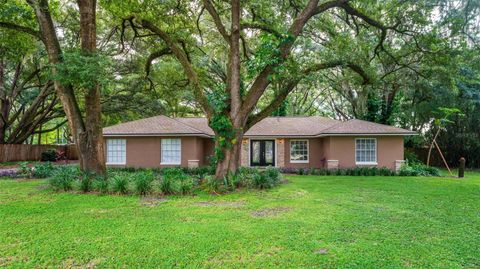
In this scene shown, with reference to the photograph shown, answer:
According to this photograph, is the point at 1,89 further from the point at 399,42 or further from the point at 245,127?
the point at 399,42

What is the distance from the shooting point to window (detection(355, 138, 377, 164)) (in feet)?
56.7

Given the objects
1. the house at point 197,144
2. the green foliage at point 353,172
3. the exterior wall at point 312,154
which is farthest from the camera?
the exterior wall at point 312,154

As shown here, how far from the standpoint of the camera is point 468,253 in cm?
452

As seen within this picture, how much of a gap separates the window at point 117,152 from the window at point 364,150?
13017 millimetres

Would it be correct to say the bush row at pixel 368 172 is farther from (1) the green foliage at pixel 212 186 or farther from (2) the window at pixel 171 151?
(1) the green foliage at pixel 212 186

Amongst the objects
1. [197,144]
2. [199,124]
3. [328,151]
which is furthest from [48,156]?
[328,151]

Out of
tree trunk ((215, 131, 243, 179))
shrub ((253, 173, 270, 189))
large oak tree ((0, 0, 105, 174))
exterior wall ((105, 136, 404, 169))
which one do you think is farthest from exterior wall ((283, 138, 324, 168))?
large oak tree ((0, 0, 105, 174))

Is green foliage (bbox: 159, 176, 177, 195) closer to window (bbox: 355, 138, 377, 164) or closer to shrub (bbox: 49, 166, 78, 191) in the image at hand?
shrub (bbox: 49, 166, 78, 191)

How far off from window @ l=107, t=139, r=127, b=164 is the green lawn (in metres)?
8.58

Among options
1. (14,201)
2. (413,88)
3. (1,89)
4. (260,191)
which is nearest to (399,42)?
(413,88)

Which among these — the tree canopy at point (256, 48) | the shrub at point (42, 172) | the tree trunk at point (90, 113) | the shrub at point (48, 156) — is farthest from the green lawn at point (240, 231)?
the shrub at point (48, 156)

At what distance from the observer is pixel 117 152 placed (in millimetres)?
17625

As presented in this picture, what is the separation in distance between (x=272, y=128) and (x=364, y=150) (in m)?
5.49

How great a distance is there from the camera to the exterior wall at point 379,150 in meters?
17.1
